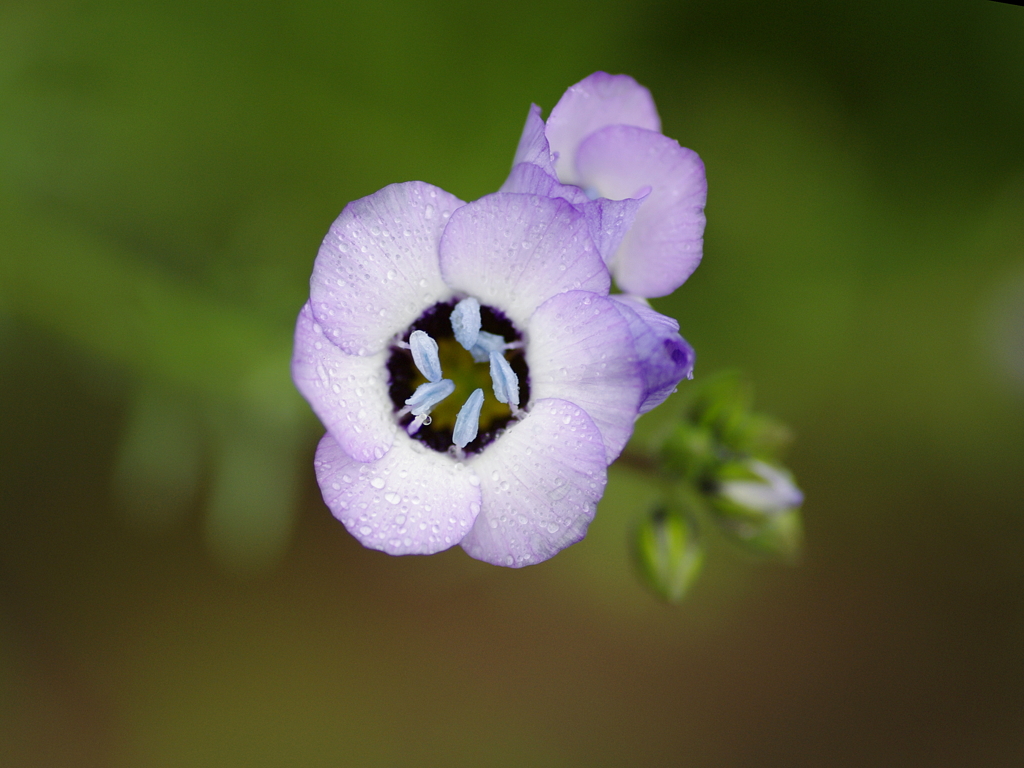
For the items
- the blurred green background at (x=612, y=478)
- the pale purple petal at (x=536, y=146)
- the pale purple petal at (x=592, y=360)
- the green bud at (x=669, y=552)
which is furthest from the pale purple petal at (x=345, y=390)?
the blurred green background at (x=612, y=478)

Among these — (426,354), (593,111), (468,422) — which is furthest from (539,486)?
(593,111)

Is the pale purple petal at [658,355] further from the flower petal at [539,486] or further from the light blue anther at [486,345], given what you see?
the light blue anther at [486,345]

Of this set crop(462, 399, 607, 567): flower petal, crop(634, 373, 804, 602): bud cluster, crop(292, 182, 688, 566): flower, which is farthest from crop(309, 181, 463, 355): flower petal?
crop(634, 373, 804, 602): bud cluster

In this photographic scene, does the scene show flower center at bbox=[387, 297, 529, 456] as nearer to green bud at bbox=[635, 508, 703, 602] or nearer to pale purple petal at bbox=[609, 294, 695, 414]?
pale purple petal at bbox=[609, 294, 695, 414]

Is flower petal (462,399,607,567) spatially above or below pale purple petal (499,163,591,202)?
below

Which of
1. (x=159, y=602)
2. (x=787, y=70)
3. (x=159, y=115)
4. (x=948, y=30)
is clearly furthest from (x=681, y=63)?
(x=159, y=602)

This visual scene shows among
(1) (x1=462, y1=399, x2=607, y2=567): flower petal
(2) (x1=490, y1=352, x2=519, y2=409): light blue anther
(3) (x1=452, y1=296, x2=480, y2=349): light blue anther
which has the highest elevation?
(3) (x1=452, y1=296, x2=480, y2=349): light blue anther

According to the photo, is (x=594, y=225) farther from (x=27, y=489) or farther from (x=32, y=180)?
(x=27, y=489)
